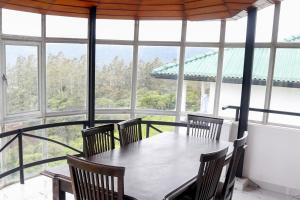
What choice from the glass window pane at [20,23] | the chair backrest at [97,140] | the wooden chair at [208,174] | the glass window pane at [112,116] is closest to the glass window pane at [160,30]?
the glass window pane at [112,116]

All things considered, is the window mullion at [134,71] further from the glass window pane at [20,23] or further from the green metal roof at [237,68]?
the glass window pane at [20,23]

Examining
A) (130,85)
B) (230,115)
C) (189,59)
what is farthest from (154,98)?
(230,115)

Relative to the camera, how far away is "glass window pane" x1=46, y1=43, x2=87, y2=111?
4363 millimetres

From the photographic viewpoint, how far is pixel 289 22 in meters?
3.99

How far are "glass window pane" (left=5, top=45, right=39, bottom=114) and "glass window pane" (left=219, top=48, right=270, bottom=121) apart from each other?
2.95 m

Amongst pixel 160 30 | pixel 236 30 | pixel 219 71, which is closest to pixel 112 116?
pixel 160 30

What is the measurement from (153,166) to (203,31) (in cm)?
288

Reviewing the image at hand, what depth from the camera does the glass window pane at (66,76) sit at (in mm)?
4363

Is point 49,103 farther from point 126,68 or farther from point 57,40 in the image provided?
point 126,68

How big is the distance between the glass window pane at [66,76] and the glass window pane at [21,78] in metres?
0.21

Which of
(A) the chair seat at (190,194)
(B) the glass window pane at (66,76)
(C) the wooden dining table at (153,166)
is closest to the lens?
(C) the wooden dining table at (153,166)

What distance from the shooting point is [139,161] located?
95.1 inches

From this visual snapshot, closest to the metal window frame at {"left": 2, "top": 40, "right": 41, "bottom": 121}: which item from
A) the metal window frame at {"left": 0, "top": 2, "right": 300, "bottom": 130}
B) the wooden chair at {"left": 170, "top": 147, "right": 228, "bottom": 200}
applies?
the metal window frame at {"left": 0, "top": 2, "right": 300, "bottom": 130}

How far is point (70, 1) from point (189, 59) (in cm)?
209
